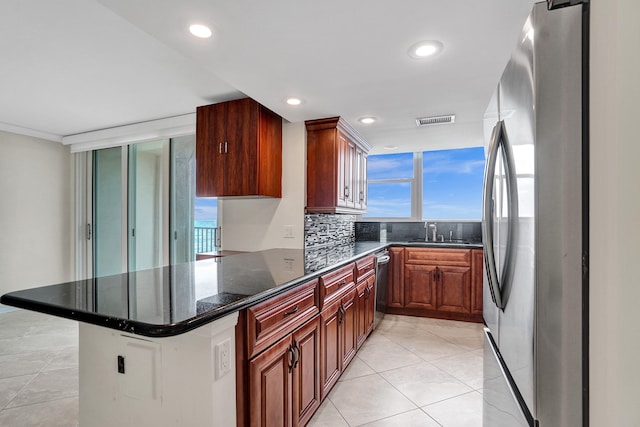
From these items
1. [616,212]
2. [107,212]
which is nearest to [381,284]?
[616,212]

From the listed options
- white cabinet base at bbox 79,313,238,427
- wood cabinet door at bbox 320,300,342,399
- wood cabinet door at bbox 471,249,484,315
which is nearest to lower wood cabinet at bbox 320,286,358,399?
wood cabinet door at bbox 320,300,342,399

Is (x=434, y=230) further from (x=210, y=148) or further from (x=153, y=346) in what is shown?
(x=153, y=346)

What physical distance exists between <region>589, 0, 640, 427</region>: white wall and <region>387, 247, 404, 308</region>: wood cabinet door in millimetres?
3353

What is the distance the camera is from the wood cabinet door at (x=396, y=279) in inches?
156

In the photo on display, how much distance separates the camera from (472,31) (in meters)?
1.61

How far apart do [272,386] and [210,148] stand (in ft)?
7.43

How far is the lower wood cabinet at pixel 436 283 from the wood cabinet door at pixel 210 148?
2.27 m

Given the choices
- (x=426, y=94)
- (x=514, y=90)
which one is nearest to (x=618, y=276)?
(x=514, y=90)

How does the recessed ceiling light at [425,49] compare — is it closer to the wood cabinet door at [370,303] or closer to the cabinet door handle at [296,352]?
the cabinet door handle at [296,352]

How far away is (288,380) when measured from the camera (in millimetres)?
1528

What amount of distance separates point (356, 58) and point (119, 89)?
227 centimetres

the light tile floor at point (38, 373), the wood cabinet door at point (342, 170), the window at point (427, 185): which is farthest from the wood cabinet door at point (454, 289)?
the light tile floor at point (38, 373)

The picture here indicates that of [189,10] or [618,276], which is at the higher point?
[189,10]

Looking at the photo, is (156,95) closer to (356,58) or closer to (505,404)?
(356,58)
